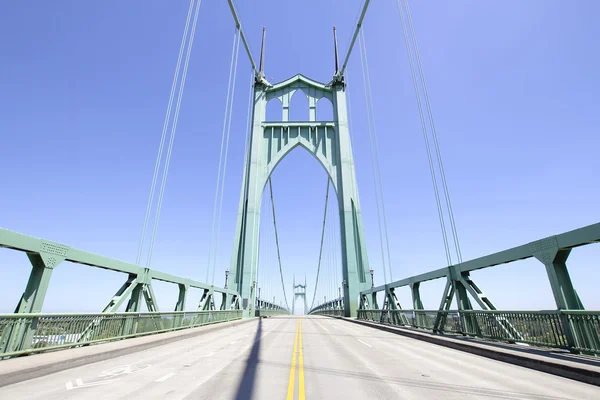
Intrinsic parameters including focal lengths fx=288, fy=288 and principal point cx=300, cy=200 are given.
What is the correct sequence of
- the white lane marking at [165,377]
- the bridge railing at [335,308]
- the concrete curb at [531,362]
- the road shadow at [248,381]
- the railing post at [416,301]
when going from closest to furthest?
the road shadow at [248,381] → the concrete curb at [531,362] → the white lane marking at [165,377] → the railing post at [416,301] → the bridge railing at [335,308]

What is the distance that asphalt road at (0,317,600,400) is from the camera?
4.22 metres

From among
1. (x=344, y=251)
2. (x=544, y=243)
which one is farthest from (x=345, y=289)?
(x=544, y=243)

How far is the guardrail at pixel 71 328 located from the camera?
5801mm

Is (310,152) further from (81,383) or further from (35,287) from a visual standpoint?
(81,383)

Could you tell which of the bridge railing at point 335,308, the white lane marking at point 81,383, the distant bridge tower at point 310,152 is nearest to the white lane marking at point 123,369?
the white lane marking at point 81,383

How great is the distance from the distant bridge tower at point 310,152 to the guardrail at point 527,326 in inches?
747

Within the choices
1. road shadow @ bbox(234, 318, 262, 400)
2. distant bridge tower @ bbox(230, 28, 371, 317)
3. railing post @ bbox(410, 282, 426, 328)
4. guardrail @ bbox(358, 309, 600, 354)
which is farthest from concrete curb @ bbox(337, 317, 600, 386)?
distant bridge tower @ bbox(230, 28, 371, 317)

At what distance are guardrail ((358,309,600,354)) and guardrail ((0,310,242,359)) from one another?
1131 centimetres

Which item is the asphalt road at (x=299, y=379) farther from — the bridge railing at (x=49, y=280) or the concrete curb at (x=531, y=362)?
the bridge railing at (x=49, y=280)

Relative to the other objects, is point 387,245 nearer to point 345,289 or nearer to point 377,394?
point 345,289

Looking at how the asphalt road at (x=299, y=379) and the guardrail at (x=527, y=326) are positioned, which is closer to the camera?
the asphalt road at (x=299, y=379)

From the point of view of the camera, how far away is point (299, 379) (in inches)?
199

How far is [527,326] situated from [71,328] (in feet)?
38.4

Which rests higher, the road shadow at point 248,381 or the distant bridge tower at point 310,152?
the distant bridge tower at point 310,152
